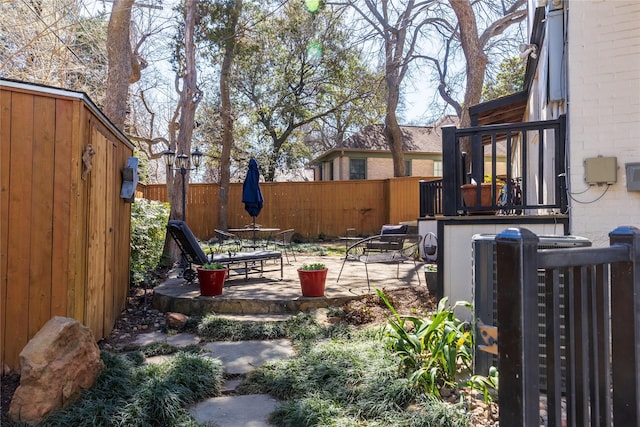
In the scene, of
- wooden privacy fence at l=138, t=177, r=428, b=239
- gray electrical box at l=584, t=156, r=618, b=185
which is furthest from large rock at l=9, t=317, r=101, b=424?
wooden privacy fence at l=138, t=177, r=428, b=239

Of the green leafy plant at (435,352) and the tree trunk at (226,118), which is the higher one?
the tree trunk at (226,118)

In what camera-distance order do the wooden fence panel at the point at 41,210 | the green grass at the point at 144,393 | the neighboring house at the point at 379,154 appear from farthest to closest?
the neighboring house at the point at 379,154, the wooden fence panel at the point at 41,210, the green grass at the point at 144,393

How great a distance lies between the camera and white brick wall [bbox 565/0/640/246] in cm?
351

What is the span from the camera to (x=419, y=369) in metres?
2.76

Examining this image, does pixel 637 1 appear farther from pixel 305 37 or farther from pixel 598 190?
pixel 305 37

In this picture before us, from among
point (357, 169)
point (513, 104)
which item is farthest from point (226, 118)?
point (513, 104)

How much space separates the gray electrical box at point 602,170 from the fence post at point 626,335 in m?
2.29

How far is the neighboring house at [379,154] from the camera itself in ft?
62.2

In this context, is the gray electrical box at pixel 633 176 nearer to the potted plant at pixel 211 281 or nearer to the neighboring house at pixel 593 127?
the neighboring house at pixel 593 127

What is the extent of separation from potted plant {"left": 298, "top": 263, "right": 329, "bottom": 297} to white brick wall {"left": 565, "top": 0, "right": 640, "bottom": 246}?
2607mm

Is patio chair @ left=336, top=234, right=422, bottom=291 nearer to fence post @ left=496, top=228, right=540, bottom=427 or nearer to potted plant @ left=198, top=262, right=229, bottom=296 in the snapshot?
potted plant @ left=198, top=262, right=229, bottom=296

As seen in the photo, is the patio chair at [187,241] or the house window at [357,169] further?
the house window at [357,169]

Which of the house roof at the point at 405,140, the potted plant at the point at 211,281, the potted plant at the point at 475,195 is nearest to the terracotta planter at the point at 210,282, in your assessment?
the potted plant at the point at 211,281

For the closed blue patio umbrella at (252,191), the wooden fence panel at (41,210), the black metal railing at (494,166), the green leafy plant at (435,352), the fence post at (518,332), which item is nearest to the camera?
the fence post at (518,332)
